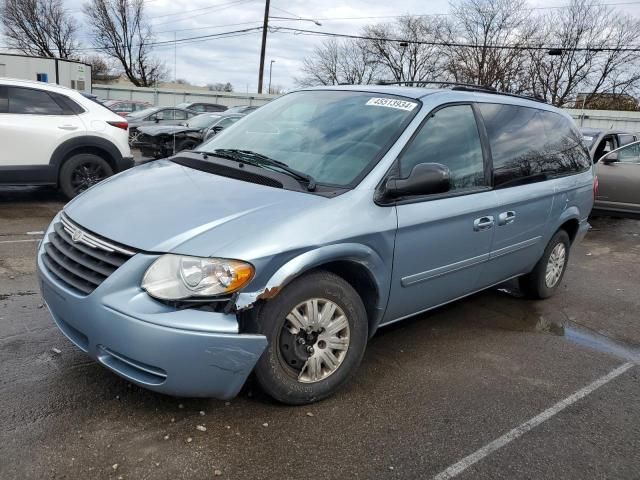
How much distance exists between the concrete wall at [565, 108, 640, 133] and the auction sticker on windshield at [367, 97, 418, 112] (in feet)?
94.2

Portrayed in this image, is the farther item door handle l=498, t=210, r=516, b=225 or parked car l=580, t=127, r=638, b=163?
parked car l=580, t=127, r=638, b=163

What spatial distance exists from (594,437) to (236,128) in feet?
10.1

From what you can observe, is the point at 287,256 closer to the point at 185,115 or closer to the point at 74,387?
the point at 74,387

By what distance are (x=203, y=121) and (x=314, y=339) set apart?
45.9 feet

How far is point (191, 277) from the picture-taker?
2564 millimetres

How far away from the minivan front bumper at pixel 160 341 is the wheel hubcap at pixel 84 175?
19.6ft

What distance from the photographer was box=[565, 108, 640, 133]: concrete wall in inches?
1153

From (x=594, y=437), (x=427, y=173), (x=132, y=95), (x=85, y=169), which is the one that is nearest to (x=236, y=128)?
(x=427, y=173)

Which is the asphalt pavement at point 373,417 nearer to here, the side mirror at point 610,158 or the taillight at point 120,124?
the taillight at point 120,124

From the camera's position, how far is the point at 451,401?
129 inches

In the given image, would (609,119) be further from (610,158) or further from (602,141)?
(610,158)

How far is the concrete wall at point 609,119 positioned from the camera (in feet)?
96.1

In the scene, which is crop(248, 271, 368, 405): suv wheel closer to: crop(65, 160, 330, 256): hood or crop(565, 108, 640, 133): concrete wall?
crop(65, 160, 330, 256): hood

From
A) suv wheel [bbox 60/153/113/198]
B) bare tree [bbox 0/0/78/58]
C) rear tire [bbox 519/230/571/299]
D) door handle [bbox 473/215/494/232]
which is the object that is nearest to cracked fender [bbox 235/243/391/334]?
door handle [bbox 473/215/494/232]
